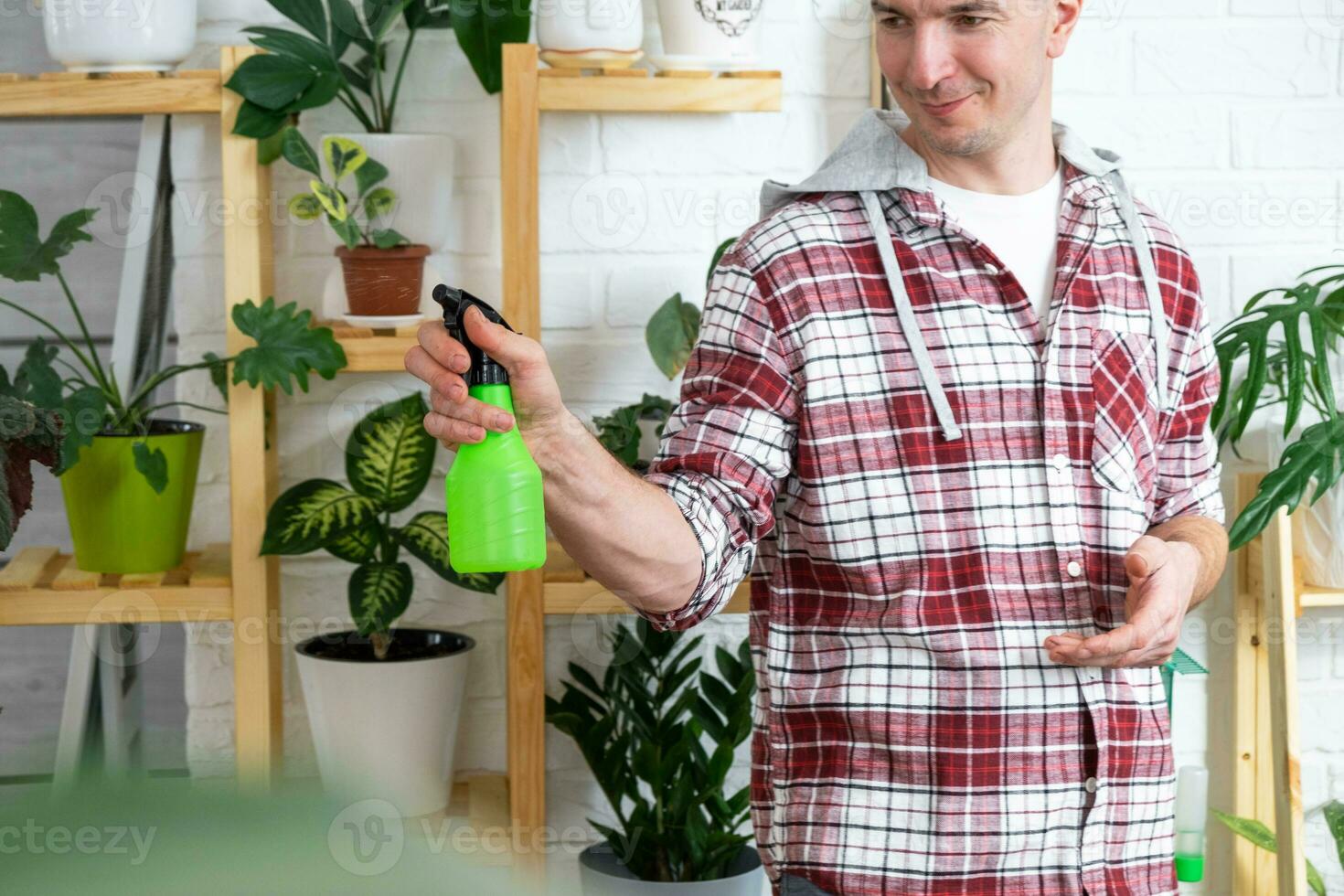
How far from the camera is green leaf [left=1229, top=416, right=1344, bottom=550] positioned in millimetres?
1664

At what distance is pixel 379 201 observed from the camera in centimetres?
167

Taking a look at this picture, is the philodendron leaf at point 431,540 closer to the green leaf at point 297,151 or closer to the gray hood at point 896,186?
the green leaf at point 297,151

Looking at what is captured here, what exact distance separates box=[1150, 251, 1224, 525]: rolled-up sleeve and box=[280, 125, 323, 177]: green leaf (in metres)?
0.97

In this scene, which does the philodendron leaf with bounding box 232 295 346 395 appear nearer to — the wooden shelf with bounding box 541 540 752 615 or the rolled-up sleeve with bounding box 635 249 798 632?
the wooden shelf with bounding box 541 540 752 615

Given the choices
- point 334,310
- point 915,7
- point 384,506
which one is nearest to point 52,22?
point 334,310

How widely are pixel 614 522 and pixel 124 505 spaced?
0.92 m

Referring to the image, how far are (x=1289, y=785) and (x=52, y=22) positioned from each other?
183 cm

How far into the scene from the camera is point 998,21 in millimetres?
1160

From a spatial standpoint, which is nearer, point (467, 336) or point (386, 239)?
point (467, 336)

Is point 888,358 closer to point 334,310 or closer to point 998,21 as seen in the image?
point 998,21

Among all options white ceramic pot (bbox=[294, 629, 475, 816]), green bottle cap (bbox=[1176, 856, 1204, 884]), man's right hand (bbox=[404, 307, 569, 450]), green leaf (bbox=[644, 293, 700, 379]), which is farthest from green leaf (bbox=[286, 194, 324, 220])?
green bottle cap (bbox=[1176, 856, 1204, 884])

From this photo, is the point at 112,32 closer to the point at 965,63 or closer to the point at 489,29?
the point at 489,29

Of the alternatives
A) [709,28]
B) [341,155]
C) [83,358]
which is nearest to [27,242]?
[83,358]

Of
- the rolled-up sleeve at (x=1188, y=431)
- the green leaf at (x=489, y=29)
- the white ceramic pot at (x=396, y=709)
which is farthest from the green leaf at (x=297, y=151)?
the rolled-up sleeve at (x=1188, y=431)
